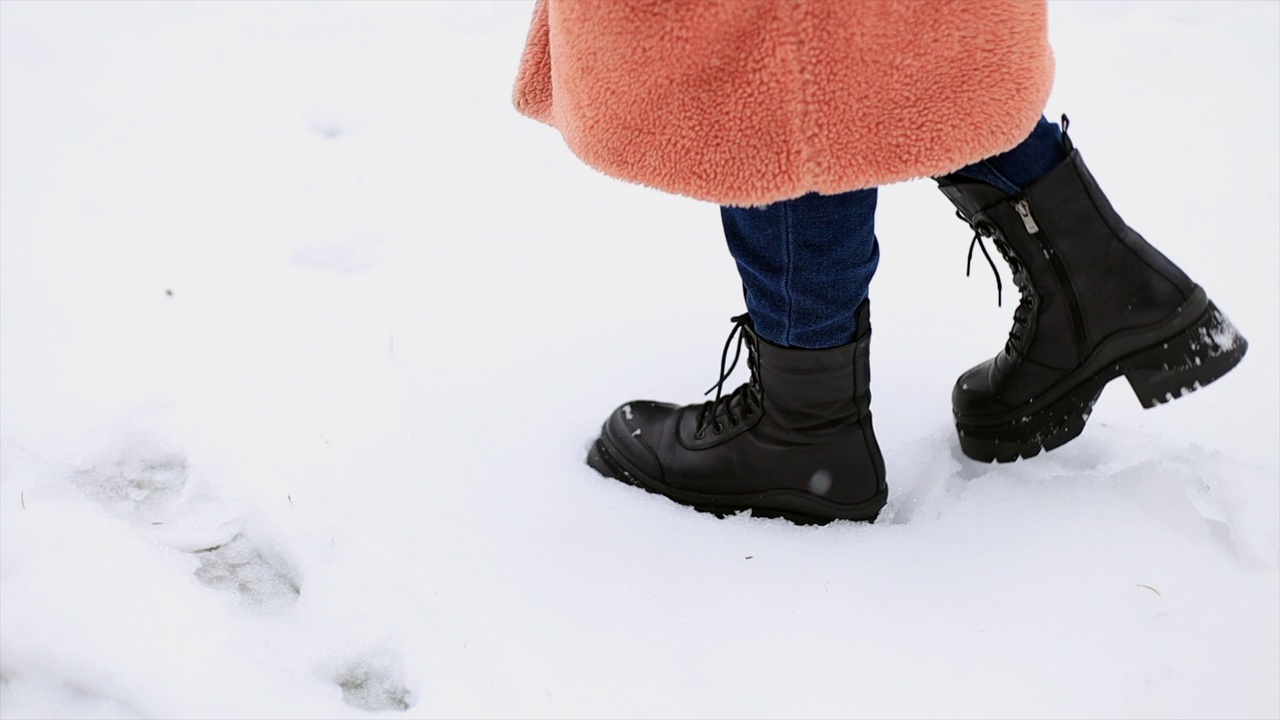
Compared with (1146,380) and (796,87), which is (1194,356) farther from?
(796,87)

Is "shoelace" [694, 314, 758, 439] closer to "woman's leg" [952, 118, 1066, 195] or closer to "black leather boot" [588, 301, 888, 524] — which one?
"black leather boot" [588, 301, 888, 524]

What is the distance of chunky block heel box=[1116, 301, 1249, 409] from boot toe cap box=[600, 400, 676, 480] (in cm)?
48

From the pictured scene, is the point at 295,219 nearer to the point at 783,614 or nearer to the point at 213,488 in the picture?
the point at 213,488

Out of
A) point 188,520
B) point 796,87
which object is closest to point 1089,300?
point 796,87

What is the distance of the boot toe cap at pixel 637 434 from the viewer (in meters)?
1.04

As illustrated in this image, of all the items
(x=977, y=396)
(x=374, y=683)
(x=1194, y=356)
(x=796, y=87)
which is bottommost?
(x=374, y=683)

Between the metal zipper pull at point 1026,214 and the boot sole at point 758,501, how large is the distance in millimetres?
296

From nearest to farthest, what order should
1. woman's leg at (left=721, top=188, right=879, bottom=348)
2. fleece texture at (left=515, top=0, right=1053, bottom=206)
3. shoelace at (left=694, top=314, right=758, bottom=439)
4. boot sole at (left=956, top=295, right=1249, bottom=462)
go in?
fleece texture at (left=515, top=0, right=1053, bottom=206) → woman's leg at (left=721, top=188, right=879, bottom=348) → boot sole at (left=956, top=295, right=1249, bottom=462) → shoelace at (left=694, top=314, right=758, bottom=439)

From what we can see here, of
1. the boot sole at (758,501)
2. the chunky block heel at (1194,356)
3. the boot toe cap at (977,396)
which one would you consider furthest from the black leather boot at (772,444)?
the chunky block heel at (1194,356)

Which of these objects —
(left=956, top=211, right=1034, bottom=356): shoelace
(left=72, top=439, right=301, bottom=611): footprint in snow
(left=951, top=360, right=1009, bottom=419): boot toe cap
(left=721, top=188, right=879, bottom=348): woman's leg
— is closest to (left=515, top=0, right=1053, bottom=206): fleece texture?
(left=721, top=188, right=879, bottom=348): woman's leg

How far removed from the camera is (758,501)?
3.33 feet

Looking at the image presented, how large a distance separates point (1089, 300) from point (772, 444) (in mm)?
332

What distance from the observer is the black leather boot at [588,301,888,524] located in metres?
0.94

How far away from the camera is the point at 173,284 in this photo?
130 cm
